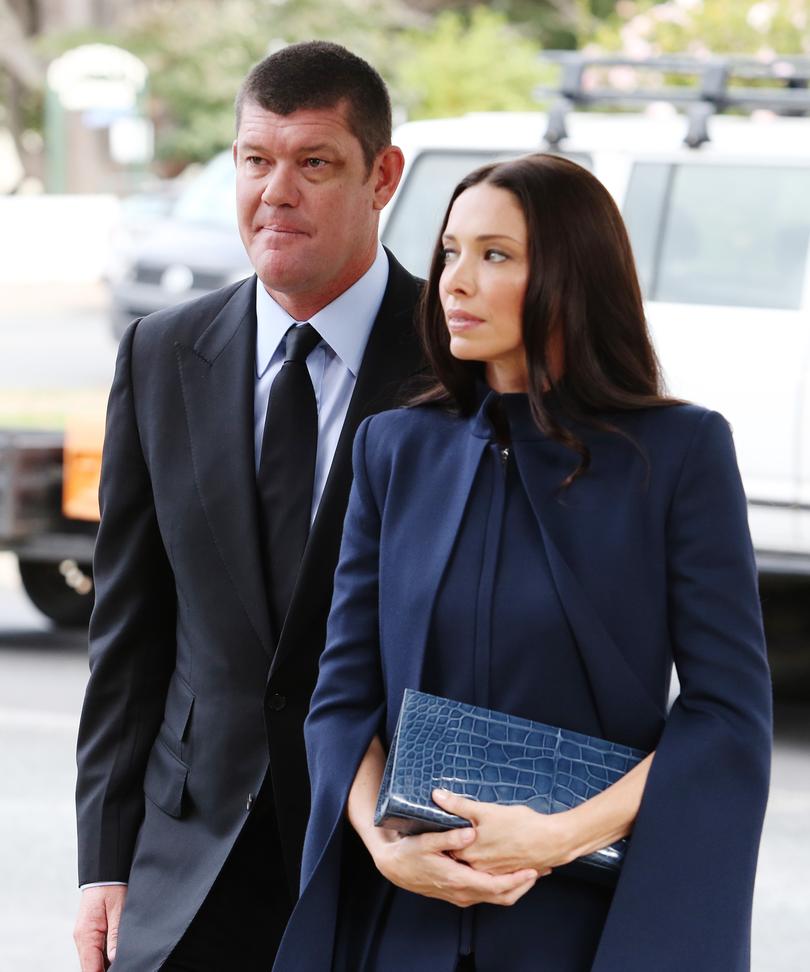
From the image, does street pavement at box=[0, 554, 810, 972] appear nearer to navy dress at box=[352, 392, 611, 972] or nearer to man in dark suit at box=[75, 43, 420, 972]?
man in dark suit at box=[75, 43, 420, 972]

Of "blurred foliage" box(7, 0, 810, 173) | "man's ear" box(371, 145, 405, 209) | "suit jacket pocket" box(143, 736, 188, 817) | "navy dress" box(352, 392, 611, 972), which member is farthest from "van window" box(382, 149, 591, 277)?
"blurred foliage" box(7, 0, 810, 173)

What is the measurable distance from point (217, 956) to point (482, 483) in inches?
36.1

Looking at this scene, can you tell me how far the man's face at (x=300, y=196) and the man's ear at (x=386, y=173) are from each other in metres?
0.05

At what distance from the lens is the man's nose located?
2.78 meters

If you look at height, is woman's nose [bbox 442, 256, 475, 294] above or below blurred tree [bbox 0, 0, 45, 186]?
above

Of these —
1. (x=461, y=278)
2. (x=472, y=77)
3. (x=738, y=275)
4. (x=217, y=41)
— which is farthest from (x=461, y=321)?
(x=217, y=41)

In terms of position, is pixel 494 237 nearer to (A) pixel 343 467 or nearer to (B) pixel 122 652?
(A) pixel 343 467

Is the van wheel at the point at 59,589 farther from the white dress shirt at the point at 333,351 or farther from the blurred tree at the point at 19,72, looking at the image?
the blurred tree at the point at 19,72

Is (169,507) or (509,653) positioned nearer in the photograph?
(509,653)

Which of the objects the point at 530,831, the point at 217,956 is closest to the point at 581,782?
the point at 530,831

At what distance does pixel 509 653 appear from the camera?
2289 millimetres

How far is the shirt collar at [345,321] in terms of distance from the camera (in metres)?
2.90

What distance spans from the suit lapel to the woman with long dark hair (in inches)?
10.5

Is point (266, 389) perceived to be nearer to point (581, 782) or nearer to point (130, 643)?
point (130, 643)
